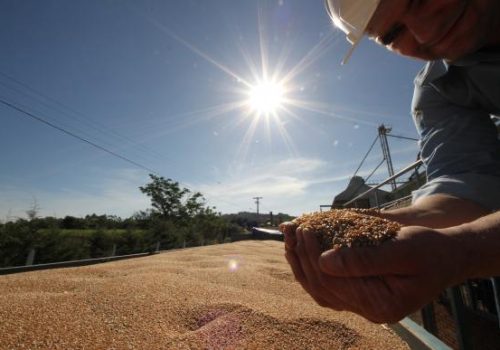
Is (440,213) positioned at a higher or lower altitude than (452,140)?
lower

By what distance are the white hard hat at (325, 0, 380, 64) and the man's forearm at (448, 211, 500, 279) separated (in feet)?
3.58

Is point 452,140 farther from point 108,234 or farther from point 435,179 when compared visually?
point 108,234

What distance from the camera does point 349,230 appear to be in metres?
0.77

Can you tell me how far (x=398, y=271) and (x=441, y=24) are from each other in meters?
1.12

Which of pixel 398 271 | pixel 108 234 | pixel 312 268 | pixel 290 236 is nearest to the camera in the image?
pixel 398 271

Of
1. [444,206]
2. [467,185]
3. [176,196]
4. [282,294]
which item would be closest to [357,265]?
[444,206]

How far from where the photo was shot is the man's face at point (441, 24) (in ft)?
3.45

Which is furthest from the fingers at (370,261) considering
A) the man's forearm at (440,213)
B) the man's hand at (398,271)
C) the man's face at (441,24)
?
the man's face at (441,24)

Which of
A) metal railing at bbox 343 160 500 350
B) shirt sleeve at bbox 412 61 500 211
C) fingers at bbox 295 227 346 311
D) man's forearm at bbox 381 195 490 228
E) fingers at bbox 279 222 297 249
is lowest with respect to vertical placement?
metal railing at bbox 343 160 500 350

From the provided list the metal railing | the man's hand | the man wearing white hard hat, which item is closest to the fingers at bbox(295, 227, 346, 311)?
the man wearing white hard hat

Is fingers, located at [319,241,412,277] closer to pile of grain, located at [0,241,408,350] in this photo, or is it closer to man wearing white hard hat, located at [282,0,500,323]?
man wearing white hard hat, located at [282,0,500,323]

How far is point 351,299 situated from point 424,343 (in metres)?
0.86

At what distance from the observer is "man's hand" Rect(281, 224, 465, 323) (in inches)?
20.0

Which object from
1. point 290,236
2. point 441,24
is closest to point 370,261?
point 290,236
